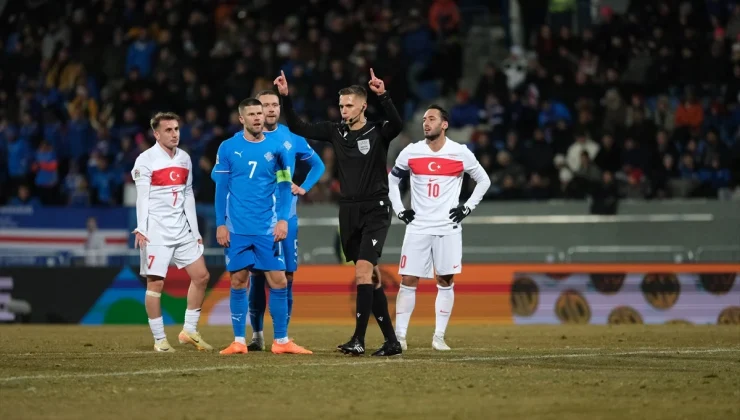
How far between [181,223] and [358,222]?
87.2 inches

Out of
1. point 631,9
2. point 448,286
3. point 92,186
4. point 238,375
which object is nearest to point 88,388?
point 238,375

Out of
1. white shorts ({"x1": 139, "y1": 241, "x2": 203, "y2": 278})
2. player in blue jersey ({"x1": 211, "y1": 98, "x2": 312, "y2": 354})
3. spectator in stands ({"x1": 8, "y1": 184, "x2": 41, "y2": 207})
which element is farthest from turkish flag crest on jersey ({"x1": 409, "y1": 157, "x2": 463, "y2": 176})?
spectator in stands ({"x1": 8, "y1": 184, "x2": 41, "y2": 207})

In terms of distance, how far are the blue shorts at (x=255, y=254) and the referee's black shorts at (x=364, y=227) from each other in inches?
27.9

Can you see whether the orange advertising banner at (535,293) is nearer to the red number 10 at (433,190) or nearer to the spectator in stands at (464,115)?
the spectator in stands at (464,115)

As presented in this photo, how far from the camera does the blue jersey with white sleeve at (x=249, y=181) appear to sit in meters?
12.1

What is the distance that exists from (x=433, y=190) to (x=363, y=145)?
1454 millimetres

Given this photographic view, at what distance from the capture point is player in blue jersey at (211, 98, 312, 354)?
12.0 m

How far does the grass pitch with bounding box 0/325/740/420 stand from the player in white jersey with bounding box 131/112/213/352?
0.59 metres

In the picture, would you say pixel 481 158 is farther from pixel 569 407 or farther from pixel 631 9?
pixel 569 407

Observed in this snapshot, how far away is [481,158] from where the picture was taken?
22.4 m

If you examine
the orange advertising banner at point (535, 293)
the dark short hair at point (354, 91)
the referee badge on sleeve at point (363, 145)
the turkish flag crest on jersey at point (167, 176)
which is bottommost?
the orange advertising banner at point (535, 293)

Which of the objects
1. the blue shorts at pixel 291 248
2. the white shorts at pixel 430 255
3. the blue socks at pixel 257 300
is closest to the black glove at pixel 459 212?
the white shorts at pixel 430 255

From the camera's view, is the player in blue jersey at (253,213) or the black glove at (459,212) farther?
the black glove at (459,212)

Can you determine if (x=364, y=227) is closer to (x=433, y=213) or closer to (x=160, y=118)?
(x=433, y=213)
